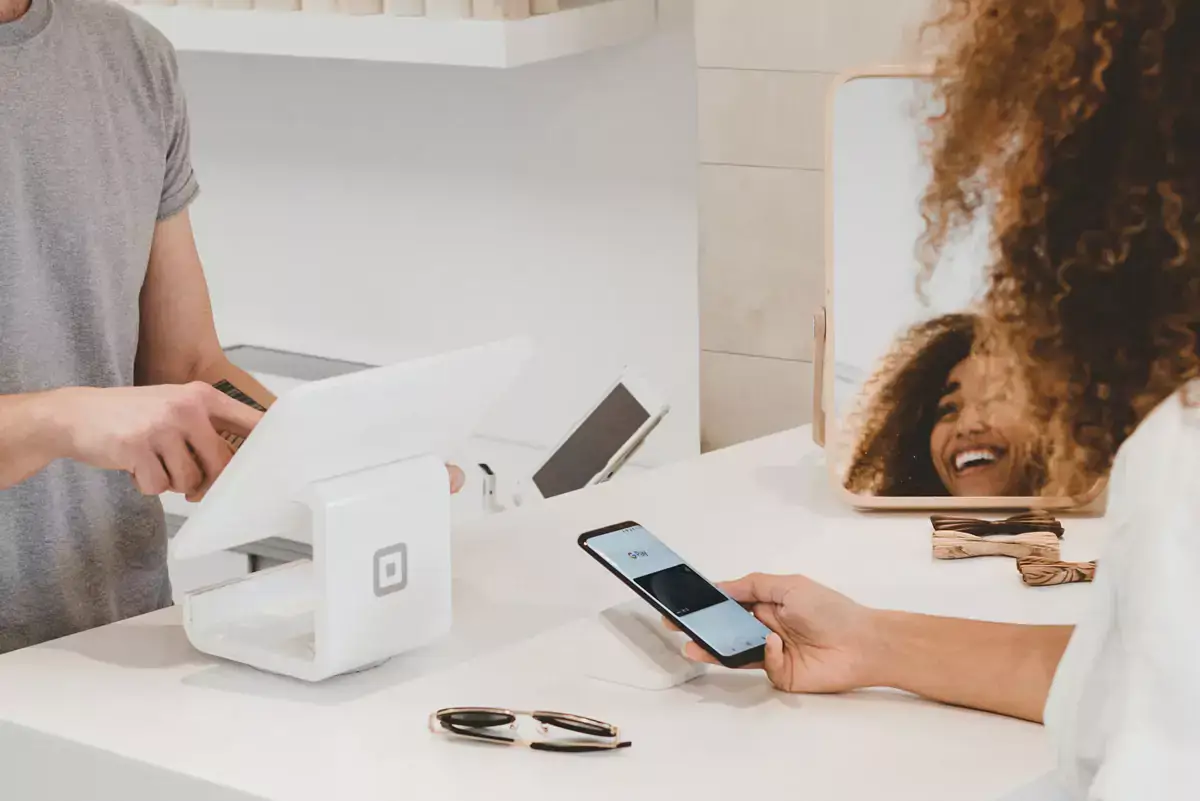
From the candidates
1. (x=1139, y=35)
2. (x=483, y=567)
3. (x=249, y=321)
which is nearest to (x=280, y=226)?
(x=249, y=321)

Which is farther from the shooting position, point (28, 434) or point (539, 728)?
point (28, 434)

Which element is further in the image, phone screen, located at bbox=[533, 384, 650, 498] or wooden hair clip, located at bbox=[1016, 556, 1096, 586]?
phone screen, located at bbox=[533, 384, 650, 498]

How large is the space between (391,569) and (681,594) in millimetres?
221

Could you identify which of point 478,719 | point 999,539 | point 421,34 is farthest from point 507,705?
point 421,34

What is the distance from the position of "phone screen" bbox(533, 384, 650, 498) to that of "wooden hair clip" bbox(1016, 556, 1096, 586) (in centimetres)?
61

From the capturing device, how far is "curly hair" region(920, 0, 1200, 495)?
0.91 m

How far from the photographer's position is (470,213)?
268 centimetres

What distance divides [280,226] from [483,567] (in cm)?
159

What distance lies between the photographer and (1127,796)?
79 cm

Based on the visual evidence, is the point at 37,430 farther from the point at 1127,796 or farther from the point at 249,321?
the point at 249,321

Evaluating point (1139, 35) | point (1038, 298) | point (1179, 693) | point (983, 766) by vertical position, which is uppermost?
point (1139, 35)

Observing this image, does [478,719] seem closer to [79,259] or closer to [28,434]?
[28,434]

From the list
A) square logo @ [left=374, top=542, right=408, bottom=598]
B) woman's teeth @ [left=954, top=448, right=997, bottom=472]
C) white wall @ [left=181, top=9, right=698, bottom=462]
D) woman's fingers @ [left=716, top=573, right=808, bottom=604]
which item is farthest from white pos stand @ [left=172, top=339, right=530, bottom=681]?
white wall @ [left=181, top=9, right=698, bottom=462]

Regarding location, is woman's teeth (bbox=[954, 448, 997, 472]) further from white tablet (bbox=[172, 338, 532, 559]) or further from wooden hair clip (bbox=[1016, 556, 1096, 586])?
white tablet (bbox=[172, 338, 532, 559])
